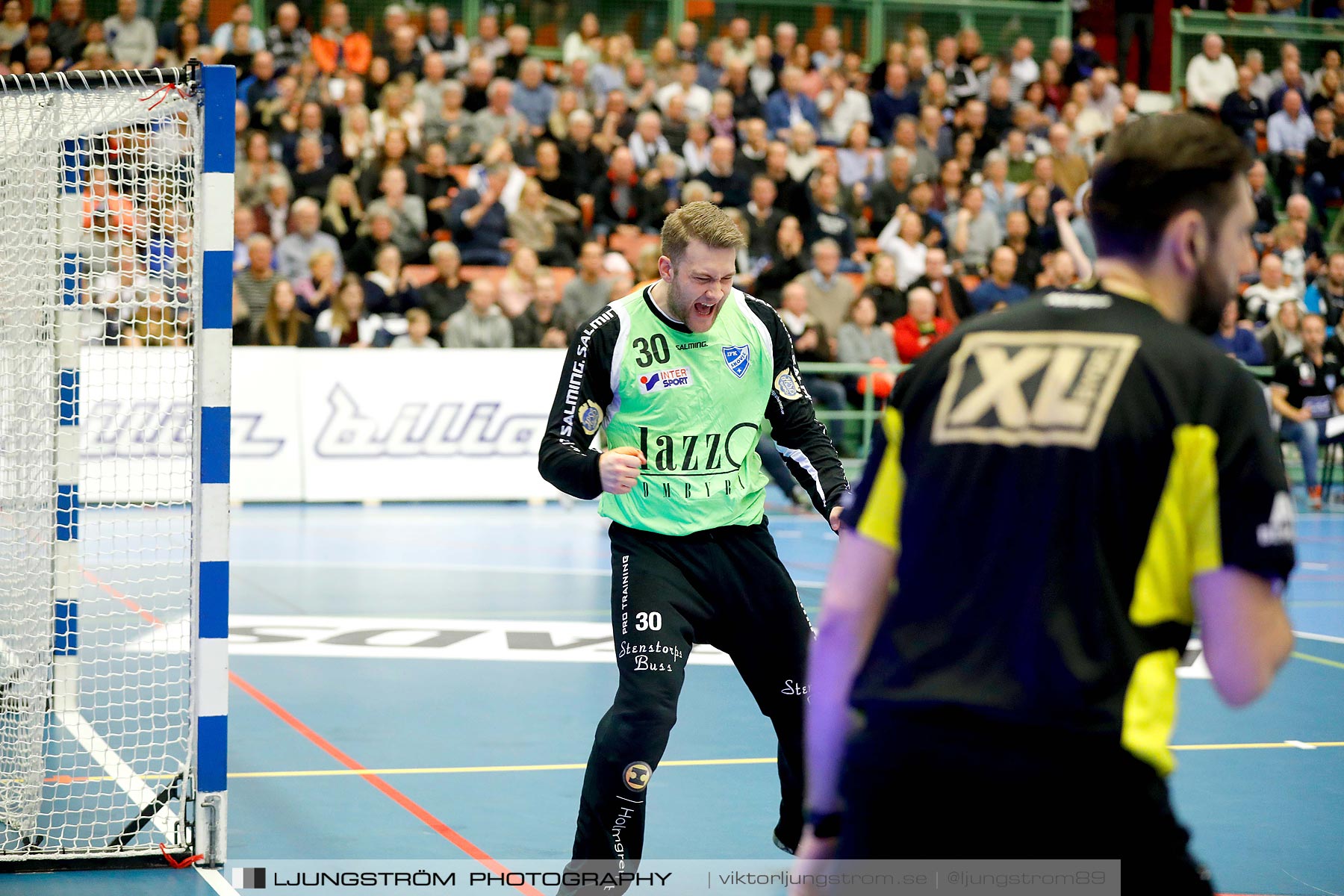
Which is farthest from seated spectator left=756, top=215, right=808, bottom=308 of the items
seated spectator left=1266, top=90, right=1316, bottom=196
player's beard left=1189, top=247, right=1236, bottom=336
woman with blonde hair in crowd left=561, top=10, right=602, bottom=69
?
player's beard left=1189, top=247, right=1236, bottom=336

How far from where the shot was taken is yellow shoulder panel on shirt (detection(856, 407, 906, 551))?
230cm

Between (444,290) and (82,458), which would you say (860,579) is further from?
(444,290)

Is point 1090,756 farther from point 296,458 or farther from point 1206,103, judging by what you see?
point 1206,103

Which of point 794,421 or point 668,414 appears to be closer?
point 668,414

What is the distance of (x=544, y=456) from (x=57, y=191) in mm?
2467

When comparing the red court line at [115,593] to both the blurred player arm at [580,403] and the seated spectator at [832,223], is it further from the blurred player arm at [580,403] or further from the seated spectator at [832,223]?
the seated spectator at [832,223]

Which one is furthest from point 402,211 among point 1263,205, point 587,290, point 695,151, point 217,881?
point 217,881

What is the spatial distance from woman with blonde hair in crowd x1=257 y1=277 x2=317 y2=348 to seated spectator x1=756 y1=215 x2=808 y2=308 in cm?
526

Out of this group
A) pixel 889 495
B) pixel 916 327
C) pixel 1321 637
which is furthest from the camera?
pixel 916 327

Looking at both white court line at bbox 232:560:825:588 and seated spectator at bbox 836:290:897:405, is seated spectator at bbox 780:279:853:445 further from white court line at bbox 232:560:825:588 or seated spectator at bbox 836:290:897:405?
→ white court line at bbox 232:560:825:588

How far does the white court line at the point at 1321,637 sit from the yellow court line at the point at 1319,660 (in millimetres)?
477

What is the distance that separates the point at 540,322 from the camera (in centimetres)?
1667

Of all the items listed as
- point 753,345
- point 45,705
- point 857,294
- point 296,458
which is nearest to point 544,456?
point 753,345

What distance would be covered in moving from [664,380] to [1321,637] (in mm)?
6803
